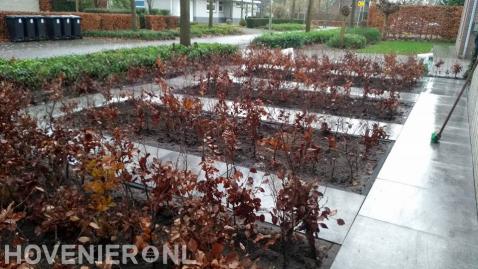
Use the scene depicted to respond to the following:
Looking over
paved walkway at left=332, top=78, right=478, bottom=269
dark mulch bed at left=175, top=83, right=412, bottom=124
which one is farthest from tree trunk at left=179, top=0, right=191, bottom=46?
paved walkway at left=332, top=78, right=478, bottom=269

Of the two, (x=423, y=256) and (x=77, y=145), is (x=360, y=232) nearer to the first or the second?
(x=423, y=256)

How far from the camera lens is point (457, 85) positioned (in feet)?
35.0

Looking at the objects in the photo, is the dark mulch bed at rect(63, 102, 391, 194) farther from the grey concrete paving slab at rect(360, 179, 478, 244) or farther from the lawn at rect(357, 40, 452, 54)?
the lawn at rect(357, 40, 452, 54)

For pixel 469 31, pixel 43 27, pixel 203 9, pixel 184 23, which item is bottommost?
pixel 43 27

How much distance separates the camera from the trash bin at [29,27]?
1889cm

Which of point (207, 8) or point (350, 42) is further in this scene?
point (207, 8)

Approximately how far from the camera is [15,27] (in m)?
18.2

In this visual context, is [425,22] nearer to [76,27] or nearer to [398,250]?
[76,27]

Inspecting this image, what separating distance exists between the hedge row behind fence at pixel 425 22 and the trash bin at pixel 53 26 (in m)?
22.9

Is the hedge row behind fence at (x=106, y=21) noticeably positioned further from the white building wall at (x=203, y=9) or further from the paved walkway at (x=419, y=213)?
the paved walkway at (x=419, y=213)

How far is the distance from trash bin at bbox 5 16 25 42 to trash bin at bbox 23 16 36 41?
271mm

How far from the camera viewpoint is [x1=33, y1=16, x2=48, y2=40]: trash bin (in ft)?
63.5

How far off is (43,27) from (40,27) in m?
0.23

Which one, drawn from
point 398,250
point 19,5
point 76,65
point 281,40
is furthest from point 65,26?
point 398,250
